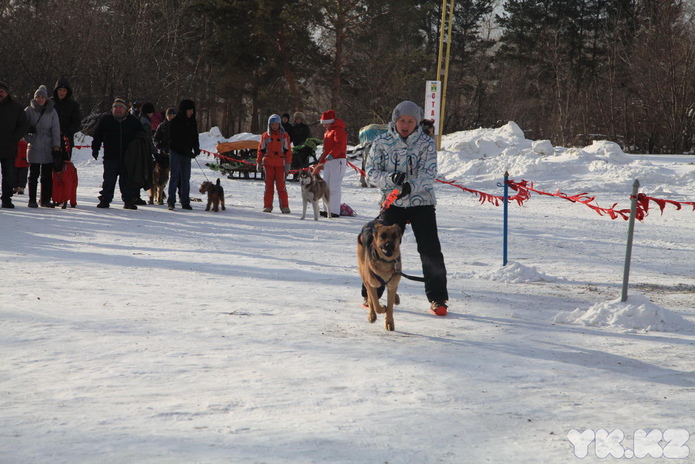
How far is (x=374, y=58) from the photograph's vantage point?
3488cm

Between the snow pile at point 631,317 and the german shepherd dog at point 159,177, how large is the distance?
872 cm

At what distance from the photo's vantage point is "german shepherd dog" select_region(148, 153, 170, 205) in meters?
12.6

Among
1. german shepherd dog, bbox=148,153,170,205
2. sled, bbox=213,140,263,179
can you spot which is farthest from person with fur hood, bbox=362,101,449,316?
sled, bbox=213,140,263,179

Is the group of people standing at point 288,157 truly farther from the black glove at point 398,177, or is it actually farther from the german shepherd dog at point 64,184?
the black glove at point 398,177

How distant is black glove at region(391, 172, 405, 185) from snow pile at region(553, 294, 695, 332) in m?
1.68

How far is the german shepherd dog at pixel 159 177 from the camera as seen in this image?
12.6 meters

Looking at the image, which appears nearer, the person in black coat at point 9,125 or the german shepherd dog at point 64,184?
the person in black coat at point 9,125

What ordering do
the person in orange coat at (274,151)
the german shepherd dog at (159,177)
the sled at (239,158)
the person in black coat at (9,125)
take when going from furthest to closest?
the sled at (239,158) < the german shepherd dog at (159,177) < the person in orange coat at (274,151) < the person in black coat at (9,125)

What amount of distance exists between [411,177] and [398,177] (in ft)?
0.62

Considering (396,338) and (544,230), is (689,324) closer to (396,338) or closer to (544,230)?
(396,338)

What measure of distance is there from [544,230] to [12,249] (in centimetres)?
775

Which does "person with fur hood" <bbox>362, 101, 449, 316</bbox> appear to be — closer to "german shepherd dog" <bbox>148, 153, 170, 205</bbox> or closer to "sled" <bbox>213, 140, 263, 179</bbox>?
"german shepherd dog" <bbox>148, 153, 170, 205</bbox>

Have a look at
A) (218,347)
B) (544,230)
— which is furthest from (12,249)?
(544,230)

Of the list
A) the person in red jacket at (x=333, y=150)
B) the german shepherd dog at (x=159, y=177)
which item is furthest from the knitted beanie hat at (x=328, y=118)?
the german shepherd dog at (x=159, y=177)
